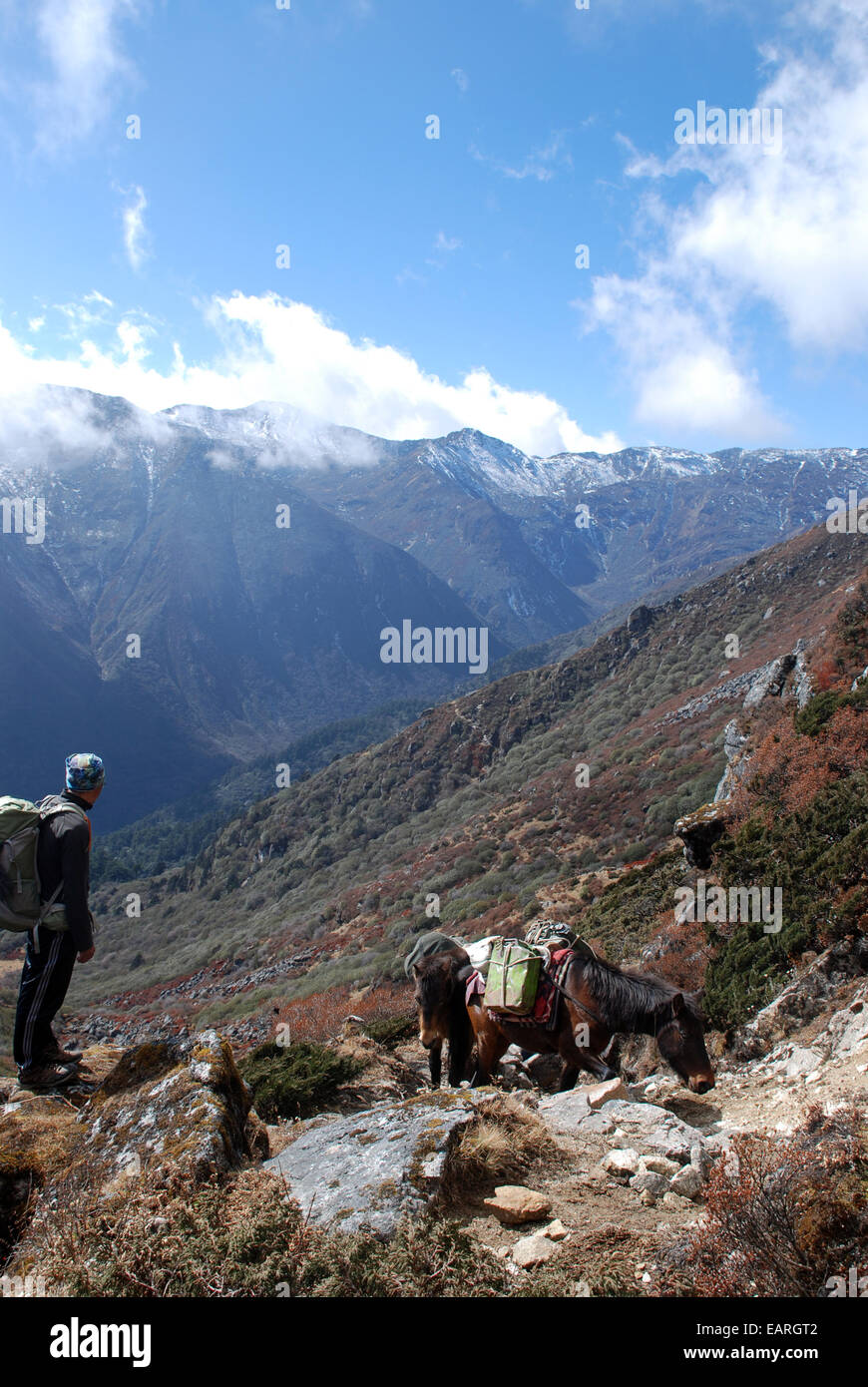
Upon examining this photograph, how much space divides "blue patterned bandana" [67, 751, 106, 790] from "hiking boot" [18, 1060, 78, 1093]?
2.19m

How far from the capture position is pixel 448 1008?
7.50 meters

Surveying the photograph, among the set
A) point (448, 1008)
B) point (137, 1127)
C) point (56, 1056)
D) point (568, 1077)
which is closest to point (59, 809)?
point (56, 1056)

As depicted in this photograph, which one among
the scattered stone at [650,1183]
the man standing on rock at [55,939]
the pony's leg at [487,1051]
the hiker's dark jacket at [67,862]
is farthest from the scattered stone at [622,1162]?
the hiker's dark jacket at [67,862]

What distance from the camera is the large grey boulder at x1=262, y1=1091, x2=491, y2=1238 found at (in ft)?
11.8

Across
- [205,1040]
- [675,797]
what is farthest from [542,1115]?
[675,797]

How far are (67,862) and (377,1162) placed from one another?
3.09 m

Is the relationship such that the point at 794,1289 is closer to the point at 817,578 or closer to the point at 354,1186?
the point at 354,1186

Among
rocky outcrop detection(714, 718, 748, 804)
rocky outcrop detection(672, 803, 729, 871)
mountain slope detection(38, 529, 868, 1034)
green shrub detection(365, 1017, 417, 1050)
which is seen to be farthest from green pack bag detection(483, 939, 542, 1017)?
rocky outcrop detection(714, 718, 748, 804)

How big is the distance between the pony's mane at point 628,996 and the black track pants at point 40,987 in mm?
4395

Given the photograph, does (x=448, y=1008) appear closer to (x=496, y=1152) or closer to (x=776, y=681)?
(x=496, y=1152)

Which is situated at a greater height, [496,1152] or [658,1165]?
[496,1152]

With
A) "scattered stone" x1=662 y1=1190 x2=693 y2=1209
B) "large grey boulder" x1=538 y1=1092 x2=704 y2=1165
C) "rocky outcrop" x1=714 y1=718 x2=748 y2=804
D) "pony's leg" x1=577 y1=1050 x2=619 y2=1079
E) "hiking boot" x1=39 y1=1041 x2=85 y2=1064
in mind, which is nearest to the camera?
"scattered stone" x1=662 y1=1190 x2=693 y2=1209

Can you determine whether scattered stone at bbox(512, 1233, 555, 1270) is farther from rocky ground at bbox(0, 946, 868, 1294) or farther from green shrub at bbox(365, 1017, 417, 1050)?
green shrub at bbox(365, 1017, 417, 1050)

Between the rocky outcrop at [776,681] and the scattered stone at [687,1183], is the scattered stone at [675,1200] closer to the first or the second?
the scattered stone at [687,1183]
